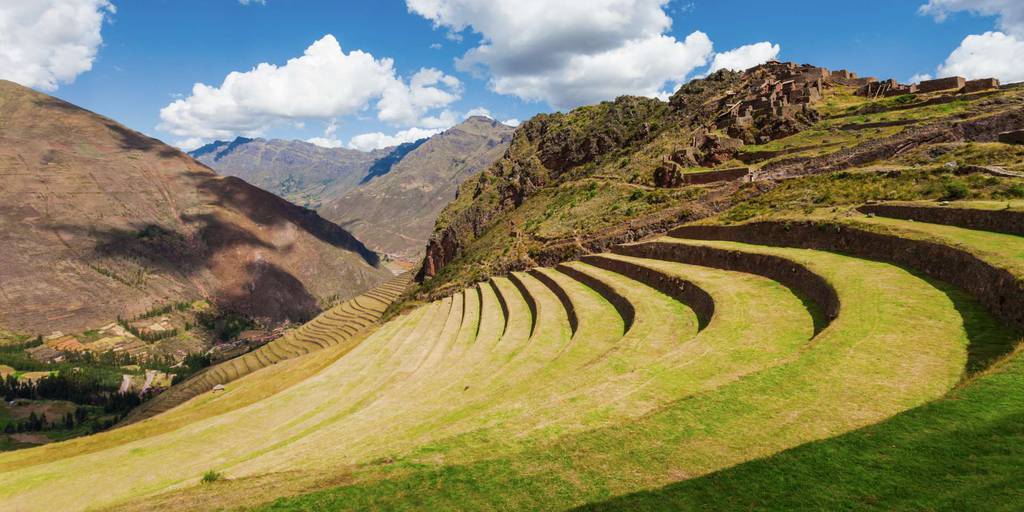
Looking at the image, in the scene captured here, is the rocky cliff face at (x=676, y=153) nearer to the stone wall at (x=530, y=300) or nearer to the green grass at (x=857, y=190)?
the green grass at (x=857, y=190)

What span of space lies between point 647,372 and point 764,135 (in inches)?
1626

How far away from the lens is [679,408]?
27.0 feet

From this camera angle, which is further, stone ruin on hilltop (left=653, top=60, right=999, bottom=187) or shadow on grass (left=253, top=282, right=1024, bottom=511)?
stone ruin on hilltop (left=653, top=60, right=999, bottom=187)

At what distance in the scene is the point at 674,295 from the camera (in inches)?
810

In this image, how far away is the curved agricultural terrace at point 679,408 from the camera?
20.4 ft

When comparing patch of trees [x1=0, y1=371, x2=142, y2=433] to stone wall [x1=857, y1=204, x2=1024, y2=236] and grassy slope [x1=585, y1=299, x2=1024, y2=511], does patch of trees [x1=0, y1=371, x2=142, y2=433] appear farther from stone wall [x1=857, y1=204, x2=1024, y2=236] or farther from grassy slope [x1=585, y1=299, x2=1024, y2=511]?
stone wall [x1=857, y1=204, x2=1024, y2=236]

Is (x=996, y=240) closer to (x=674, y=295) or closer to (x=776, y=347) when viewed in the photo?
(x=776, y=347)

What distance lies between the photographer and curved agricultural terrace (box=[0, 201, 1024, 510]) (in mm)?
6207

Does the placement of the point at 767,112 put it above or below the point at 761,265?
above

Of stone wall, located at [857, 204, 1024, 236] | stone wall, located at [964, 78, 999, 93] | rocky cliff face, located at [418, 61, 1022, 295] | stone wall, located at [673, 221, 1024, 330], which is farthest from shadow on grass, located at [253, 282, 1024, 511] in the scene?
stone wall, located at [964, 78, 999, 93]

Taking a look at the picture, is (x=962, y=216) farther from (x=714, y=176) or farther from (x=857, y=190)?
(x=714, y=176)

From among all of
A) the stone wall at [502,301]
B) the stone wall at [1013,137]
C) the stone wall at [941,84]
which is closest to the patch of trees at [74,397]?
the stone wall at [502,301]

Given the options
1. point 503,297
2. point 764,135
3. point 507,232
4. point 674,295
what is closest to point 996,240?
point 674,295

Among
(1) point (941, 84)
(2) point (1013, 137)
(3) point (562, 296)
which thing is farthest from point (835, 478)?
(1) point (941, 84)
